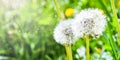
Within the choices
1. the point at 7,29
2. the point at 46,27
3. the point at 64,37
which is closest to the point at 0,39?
the point at 7,29

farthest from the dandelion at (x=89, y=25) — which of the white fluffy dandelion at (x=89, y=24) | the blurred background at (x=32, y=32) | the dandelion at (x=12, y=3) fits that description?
the dandelion at (x=12, y=3)

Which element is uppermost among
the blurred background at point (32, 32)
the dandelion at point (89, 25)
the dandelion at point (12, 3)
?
the dandelion at point (12, 3)

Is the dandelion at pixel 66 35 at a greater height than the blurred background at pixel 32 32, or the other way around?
the blurred background at pixel 32 32

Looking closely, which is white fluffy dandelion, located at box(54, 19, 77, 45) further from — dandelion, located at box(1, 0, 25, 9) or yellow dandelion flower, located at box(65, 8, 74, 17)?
dandelion, located at box(1, 0, 25, 9)

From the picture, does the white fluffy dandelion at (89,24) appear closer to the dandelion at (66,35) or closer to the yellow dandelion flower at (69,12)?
the dandelion at (66,35)

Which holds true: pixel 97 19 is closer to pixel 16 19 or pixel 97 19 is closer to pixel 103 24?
pixel 103 24

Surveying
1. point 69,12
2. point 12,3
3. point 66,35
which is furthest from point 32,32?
point 66,35

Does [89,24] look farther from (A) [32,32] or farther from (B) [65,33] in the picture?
(A) [32,32]
